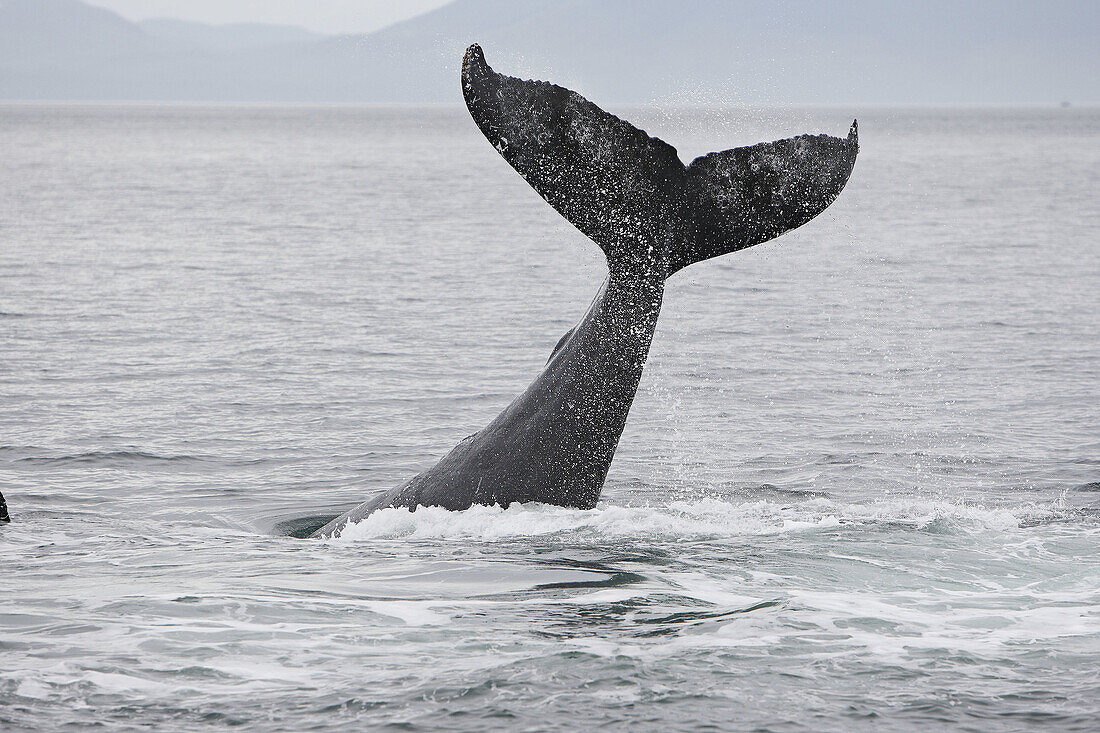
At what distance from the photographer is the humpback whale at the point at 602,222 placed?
27.0 ft

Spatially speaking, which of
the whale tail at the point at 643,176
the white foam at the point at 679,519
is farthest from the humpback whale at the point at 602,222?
the white foam at the point at 679,519

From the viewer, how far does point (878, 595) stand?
339 inches

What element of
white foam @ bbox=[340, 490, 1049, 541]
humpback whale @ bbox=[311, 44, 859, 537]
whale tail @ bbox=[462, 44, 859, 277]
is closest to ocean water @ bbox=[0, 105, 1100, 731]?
white foam @ bbox=[340, 490, 1049, 541]

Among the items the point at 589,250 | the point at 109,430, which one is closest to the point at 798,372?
the point at 109,430

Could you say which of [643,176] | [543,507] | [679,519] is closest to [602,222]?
[643,176]

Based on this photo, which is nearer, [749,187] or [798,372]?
[749,187]

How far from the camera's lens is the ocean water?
699cm

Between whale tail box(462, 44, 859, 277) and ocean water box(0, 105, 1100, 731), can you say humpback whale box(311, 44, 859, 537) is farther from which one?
ocean water box(0, 105, 1100, 731)

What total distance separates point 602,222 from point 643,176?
0.42 metres

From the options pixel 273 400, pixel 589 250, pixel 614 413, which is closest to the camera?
pixel 614 413

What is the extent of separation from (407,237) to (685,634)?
1419 inches

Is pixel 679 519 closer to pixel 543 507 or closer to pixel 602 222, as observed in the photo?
pixel 543 507

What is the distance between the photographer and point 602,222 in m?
8.92

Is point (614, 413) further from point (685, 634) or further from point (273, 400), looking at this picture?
point (273, 400)
